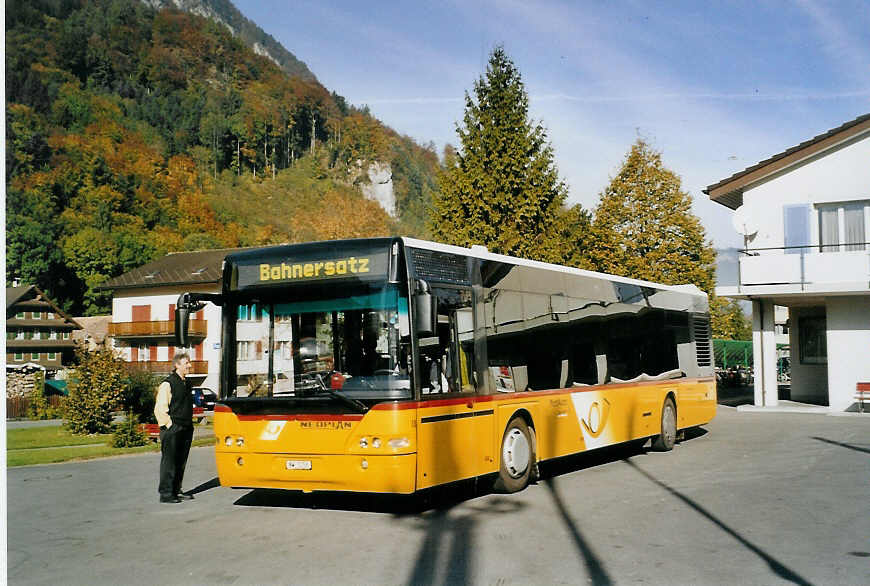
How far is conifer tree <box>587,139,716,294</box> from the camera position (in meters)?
44.6

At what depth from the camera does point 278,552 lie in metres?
8.59

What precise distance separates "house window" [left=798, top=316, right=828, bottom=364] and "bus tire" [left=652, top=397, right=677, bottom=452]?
60.4 ft

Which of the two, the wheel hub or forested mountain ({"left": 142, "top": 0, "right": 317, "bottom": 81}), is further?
forested mountain ({"left": 142, "top": 0, "right": 317, "bottom": 81})

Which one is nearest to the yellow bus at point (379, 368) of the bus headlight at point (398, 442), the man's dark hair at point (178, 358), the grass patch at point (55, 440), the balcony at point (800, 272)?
the bus headlight at point (398, 442)

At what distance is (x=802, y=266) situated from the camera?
29.0 meters

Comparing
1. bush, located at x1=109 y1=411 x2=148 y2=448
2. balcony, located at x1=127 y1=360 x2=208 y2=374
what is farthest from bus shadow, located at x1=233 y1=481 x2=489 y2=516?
balcony, located at x1=127 y1=360 x2=208 y2=374

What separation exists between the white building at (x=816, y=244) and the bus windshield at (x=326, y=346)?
71.3ft

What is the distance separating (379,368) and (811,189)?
77.7ft

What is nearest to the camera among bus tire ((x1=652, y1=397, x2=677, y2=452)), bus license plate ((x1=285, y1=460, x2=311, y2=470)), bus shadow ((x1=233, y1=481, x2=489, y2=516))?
bus license plate ((x1=285, y1=460, x2=311, y2=470))

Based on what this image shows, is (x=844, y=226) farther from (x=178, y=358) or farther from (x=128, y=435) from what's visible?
(x=178, y=358)

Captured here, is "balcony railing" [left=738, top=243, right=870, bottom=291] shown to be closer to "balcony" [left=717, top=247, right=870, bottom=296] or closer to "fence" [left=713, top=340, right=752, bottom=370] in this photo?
"balcony" [left=717, top=247, right=870, bottom=296]

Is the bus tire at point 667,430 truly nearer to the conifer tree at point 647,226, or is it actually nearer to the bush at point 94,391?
the bush at point 94,391

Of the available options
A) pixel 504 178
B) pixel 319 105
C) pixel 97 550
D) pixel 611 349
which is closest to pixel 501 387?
pixel 611 349

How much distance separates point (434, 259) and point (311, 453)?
8.67ft
